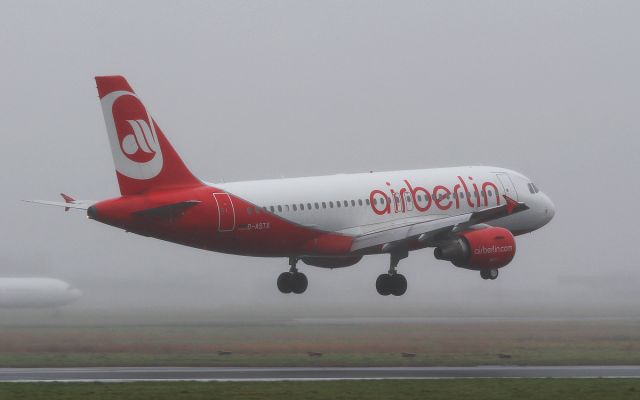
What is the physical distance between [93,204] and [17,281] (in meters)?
55.7

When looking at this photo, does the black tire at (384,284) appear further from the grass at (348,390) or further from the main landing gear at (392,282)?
the grass at (348,390)

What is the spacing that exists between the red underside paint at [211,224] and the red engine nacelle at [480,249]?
6916mm

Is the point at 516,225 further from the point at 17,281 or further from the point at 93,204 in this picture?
the point at 17,281

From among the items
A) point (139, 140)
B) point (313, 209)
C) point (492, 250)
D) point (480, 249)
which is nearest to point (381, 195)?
point (313, 209)

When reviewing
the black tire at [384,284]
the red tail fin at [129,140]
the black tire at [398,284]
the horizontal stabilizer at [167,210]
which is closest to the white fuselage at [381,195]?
the horizontal stabilizer at [167,210]

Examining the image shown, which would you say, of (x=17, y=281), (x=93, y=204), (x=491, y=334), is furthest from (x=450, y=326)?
(x=17, y=281)

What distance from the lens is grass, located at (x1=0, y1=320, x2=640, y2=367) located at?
69.4 meters

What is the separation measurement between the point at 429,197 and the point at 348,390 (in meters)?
22.9

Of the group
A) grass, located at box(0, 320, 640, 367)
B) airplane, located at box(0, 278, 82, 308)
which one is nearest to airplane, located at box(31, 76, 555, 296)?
grass, located at box(0, 320, 640, 367)

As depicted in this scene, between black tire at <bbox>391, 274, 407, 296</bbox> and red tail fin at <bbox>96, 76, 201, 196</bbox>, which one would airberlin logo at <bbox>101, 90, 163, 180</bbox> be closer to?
red tail fin at <bbox>96, 76, 201, 196</bbox>

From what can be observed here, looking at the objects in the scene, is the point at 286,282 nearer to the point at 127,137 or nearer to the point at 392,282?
the point at 392,282

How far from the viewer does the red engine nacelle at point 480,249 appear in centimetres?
7044

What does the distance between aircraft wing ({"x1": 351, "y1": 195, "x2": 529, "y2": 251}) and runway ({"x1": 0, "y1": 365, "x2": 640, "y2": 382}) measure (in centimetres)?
844

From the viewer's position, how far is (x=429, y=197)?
73.4m
